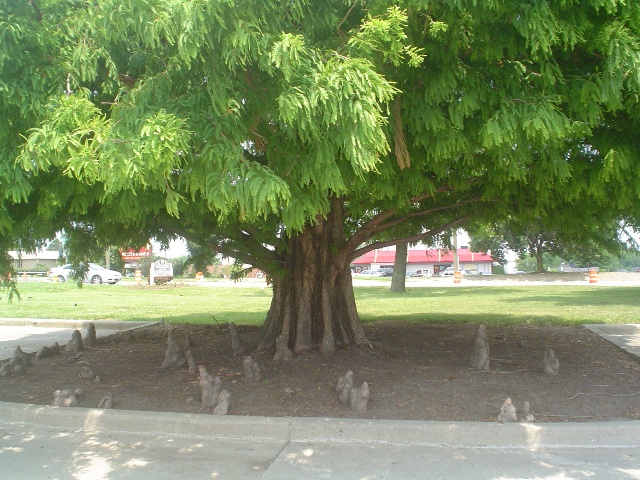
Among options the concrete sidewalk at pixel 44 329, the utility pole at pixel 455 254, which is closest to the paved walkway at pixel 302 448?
the concrete sidewalk at pixel 44 329

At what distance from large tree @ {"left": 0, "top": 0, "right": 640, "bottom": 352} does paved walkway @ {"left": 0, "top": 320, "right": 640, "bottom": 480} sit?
2.09 m

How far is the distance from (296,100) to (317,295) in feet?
16.8

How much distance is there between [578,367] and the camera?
26.4ft

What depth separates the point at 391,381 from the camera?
7086mm

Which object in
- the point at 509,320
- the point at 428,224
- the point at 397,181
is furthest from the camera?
the point at 509,320

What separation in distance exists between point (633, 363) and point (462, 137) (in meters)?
5.44

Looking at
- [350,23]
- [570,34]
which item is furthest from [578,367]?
[350,23]

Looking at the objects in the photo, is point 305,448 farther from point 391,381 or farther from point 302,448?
point 391,381

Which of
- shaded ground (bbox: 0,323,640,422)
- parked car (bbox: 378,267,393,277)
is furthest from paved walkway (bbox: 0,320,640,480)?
parked car (bbox: 378,267,393,277)

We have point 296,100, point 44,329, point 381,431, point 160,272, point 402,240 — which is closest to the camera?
point 296,100

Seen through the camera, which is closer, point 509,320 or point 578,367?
point 578,367

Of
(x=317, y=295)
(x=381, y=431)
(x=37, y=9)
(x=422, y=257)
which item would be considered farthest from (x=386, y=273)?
(x=37, y=9)

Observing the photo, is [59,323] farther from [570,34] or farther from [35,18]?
[570,34]

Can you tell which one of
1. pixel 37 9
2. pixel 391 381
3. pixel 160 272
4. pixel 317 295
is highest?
pixel 37 9
